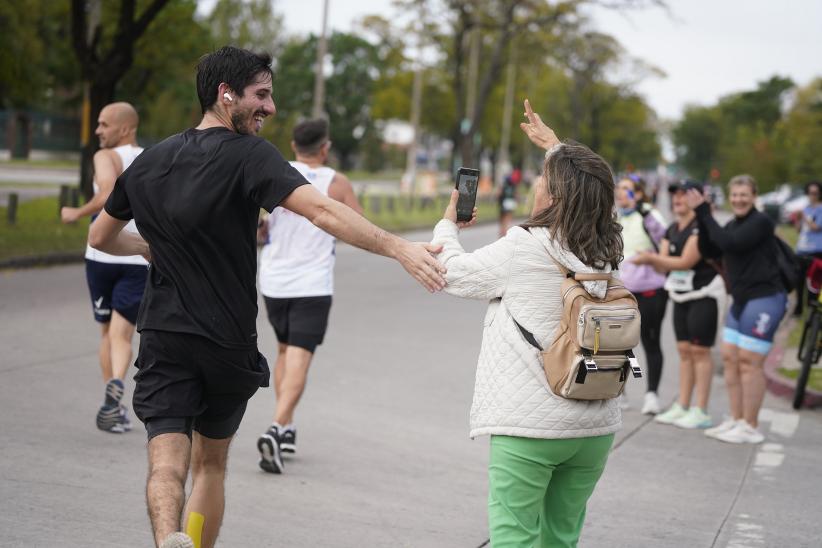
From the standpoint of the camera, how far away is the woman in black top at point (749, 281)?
8.05 meters

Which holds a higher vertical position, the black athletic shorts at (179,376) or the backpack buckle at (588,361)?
the backpack buckle at (588,361)

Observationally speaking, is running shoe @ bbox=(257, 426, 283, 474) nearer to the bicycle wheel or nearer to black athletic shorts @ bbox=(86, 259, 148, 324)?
black athletic shorts @ bbox=(86, 259, 148, 324)

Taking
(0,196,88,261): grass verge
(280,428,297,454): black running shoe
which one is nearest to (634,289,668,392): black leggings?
(280,428,297,454): black running shoe

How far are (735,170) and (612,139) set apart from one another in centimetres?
4193

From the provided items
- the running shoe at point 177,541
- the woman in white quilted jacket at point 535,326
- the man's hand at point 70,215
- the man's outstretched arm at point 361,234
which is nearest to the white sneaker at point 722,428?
the man's hand at point 70,215

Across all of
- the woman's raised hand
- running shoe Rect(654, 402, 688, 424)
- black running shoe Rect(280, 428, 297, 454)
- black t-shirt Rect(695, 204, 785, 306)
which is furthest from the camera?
running shoe Rect(654, 402, 688, 424)

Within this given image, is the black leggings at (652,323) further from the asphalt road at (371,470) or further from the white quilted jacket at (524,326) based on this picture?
the white quilted jacket at (524,326)

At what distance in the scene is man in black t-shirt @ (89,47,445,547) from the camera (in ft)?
12.8

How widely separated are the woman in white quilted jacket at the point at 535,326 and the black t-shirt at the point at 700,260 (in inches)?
193

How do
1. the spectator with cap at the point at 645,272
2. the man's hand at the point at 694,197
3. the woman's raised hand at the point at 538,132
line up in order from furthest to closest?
1. the spectator with cap at the point at 645,272
2. the man's hand at the point at 694,197
3. the woman's raised hand at the point at 538,132

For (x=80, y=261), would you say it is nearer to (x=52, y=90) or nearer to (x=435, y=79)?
(x=52, y=90)

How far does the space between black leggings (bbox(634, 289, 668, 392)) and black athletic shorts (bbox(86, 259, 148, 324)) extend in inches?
159

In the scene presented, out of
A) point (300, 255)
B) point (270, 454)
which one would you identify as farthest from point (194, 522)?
point (300, 255)

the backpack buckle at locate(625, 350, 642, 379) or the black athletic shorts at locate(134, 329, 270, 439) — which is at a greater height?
the backpack buckle at locate(625, 350, 642, 379)
